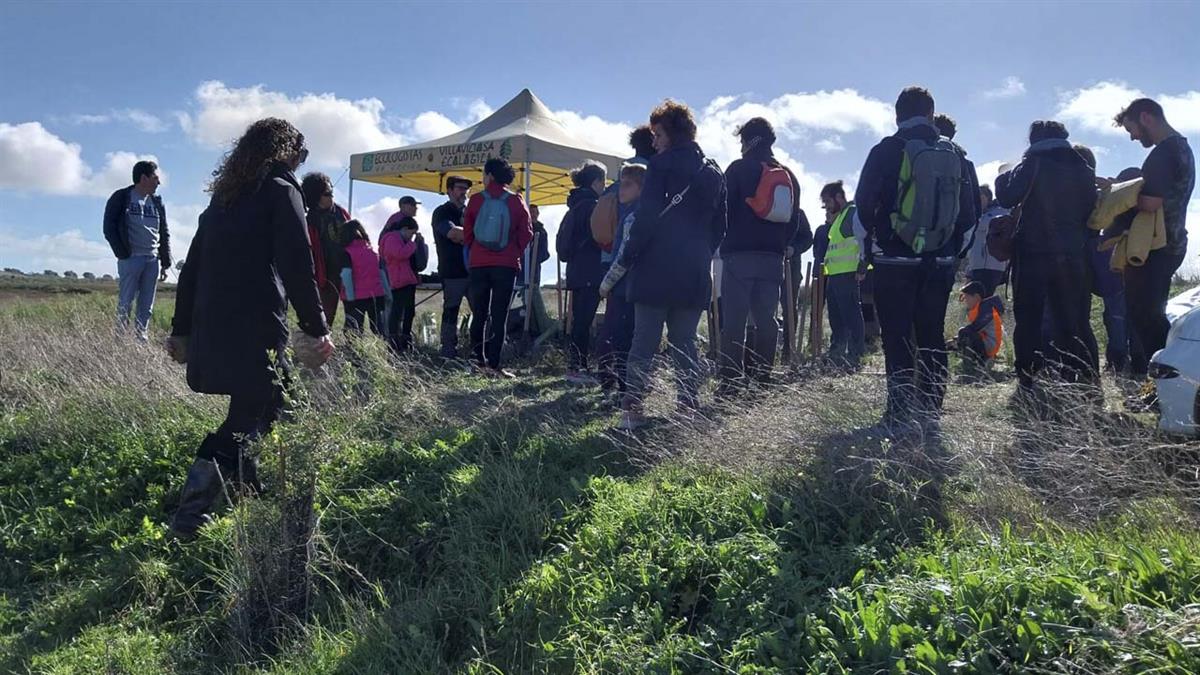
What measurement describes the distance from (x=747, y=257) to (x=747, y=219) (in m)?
0.25

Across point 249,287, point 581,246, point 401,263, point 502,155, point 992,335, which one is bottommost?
point 992,335

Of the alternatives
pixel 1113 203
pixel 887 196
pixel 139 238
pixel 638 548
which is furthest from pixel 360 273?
pixel 1113 203

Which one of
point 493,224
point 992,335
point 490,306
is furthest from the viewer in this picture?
point 992,335

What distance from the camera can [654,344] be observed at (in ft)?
17.6

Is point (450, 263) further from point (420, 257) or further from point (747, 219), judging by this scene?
point (747, 219)

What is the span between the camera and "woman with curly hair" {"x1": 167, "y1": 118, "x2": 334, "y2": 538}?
4.35 meters

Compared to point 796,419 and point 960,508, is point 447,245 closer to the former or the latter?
point 796,419

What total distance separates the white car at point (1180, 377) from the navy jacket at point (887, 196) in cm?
123

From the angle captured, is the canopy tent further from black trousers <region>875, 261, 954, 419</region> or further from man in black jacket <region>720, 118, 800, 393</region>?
black trousers <region>875, 261, 954, 419</region>

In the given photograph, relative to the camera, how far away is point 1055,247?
5332 mm

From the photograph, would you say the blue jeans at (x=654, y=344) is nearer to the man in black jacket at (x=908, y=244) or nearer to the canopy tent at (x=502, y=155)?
the man in black jacket at (x=908, y=244)

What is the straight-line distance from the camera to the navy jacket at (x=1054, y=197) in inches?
210

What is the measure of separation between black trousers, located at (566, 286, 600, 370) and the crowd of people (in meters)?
0.22

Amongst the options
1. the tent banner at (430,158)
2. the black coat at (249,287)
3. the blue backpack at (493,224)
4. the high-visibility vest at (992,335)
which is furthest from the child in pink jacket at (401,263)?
the high-visibility vest at (992,335)
